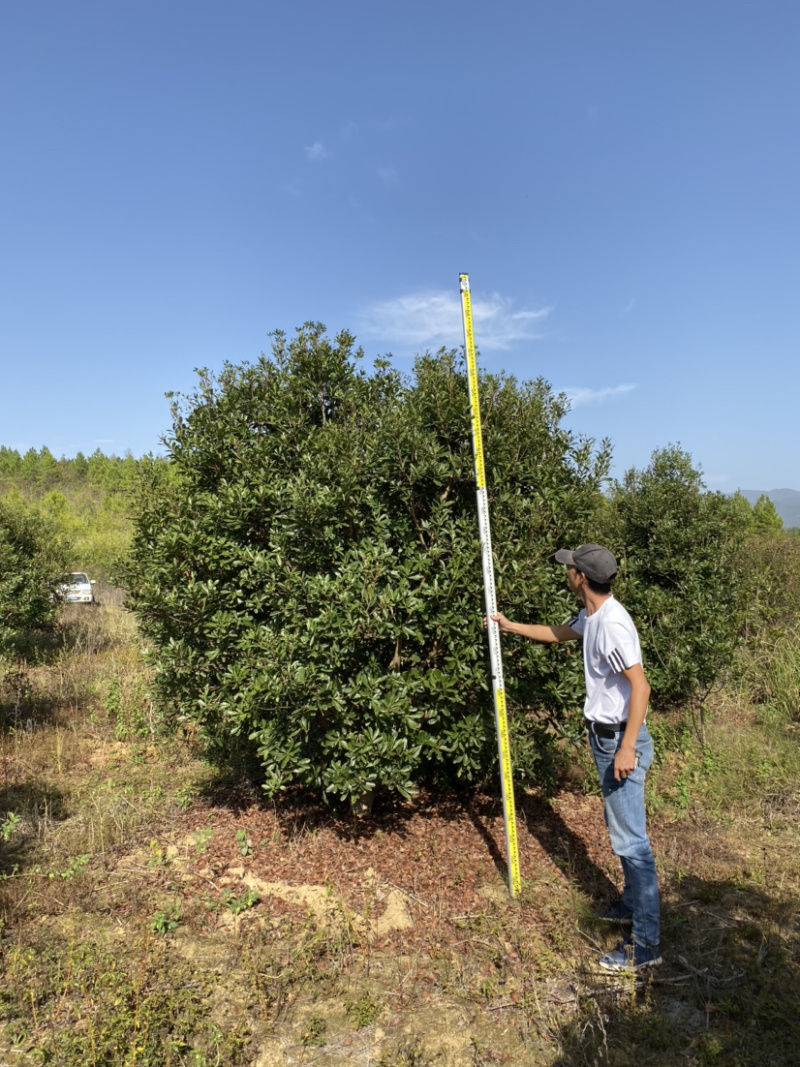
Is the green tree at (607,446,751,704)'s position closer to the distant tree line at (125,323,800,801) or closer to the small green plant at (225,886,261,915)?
the distant tree line at (125,323,800,801)

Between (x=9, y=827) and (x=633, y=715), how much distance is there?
189 inches

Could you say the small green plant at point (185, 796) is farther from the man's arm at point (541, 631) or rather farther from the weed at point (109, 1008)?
the man's arm at point (541, 631)

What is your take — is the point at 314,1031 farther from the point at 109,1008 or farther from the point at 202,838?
the point at 202,838

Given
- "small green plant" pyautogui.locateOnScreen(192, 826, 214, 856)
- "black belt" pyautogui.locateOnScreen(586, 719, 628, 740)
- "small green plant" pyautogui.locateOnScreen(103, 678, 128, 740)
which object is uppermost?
"black belt" pyautogui.locateOnScreen(586, 719, 628, 740)

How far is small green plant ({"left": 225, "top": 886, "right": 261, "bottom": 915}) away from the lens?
4.17m

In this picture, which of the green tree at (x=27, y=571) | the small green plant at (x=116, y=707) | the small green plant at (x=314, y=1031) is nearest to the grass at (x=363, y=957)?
the small green plant at (x=314, y=1031)

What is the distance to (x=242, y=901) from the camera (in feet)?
13.8

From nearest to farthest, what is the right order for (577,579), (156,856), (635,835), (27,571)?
(635,835)
(577,579)
(156,856)
(27,571)

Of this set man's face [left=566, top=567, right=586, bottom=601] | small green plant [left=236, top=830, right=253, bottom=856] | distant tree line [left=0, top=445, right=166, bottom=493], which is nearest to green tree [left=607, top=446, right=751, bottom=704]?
man's face [left=566, top=567, right=586, bottom=601]

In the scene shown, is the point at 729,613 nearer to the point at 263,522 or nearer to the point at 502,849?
the point at 502,849

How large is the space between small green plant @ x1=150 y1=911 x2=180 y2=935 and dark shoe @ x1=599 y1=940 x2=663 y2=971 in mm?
2493

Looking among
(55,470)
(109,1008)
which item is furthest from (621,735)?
(55,470)

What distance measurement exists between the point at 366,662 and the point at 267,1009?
1911mm

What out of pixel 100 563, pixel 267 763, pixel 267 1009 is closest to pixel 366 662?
pixel 267 763
